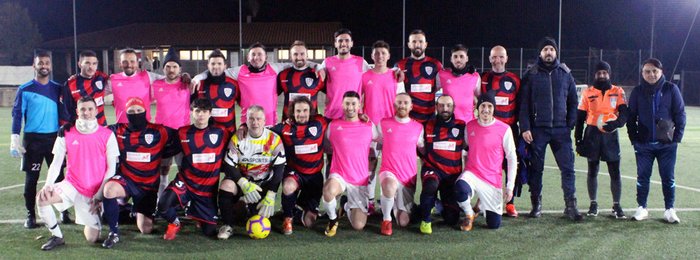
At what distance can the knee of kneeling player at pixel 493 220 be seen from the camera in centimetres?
520

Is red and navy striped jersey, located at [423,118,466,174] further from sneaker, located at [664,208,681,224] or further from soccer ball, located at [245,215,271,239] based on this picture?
sneaker, located at [664,208,681,224]

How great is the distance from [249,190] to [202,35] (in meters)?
32.2

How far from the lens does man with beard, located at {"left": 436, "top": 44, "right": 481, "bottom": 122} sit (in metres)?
5.95

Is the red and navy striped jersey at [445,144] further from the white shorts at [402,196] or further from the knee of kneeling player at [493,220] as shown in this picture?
the knee of kneeling player at [493,220]

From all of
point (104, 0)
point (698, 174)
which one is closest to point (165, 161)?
point (698, 174)

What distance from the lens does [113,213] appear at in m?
4.73

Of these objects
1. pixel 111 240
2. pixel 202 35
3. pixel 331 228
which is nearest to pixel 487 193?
pixel 331 228

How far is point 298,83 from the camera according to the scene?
19.4ft

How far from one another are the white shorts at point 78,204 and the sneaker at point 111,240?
178 millimetres

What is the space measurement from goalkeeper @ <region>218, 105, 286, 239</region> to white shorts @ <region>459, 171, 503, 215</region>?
1.77 m

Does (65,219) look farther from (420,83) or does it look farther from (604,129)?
(604,129)

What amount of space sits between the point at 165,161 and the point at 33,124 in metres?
1.29

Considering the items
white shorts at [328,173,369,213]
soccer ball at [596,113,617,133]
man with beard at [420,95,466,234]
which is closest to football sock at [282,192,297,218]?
white shorts at [328,173,369,213]

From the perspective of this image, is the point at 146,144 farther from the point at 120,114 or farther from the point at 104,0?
the point at 104,0
